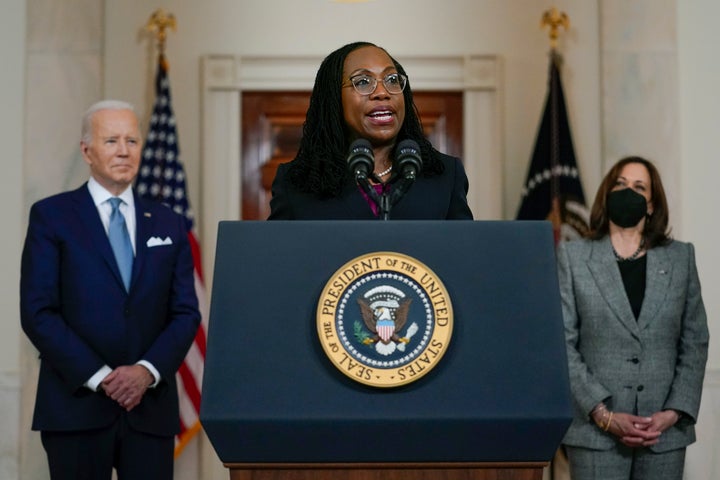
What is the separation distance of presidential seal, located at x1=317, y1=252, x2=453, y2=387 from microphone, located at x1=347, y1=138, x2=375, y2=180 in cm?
32

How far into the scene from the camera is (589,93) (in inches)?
263

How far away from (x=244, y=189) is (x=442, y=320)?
193 inches

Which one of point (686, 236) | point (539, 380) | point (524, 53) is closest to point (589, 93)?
point (524, 53)

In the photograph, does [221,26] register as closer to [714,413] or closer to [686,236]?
[686,236]

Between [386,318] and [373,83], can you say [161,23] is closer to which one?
[373,83]

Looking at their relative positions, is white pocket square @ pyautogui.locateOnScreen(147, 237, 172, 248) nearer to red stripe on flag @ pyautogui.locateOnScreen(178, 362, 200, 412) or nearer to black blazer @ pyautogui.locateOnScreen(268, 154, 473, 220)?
black blazer @ pyautogui.locateOnScreen(268, 154, 473, 220)

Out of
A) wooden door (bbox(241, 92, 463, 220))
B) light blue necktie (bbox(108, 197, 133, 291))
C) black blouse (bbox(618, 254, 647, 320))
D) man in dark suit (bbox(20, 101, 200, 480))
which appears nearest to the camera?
man in dark suit (bbox(20, 101, 200, 480))

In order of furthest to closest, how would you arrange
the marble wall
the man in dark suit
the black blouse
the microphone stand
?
the marble wall → the black blouse → the man in dark suit → the microphone stand

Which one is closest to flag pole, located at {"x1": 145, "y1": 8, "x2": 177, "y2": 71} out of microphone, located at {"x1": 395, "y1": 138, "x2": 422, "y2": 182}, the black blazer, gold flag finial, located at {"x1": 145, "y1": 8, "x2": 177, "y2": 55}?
gold flag finial, located at {"x1": 145, "y1": 8, "x2": 177, "y2": 55}

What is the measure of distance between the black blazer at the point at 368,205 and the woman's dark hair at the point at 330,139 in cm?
2

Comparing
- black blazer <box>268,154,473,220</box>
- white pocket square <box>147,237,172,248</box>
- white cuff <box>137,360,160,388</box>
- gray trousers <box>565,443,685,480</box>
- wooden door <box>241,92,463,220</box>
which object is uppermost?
wooden door <box>241,92,463,220</box>

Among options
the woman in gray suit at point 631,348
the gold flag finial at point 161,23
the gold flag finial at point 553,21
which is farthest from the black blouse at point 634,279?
the gold flag finial at point 161,23

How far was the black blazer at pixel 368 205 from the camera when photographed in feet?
8.38

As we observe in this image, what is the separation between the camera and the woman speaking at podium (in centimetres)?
253
